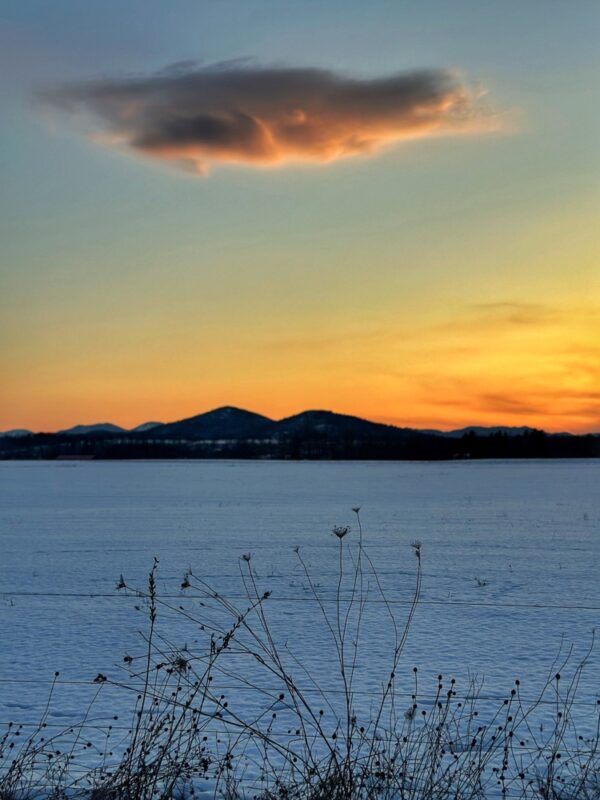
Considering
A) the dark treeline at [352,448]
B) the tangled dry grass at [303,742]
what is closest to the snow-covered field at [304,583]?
the tangled dry grass at [303,742]

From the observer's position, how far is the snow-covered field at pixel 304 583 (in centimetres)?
826

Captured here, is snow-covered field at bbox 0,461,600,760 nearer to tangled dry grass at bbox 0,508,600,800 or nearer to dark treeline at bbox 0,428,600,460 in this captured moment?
tangled dry grass at bbox 0,508,600,800

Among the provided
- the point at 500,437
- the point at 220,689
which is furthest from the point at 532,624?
the point at 500,437

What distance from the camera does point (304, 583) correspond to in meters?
13.5

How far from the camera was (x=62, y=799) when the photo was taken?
4.75 meters

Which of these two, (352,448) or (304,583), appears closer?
(304,583)

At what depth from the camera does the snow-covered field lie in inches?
325

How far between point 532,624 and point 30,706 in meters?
5.91

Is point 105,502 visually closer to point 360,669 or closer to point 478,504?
point 478,504

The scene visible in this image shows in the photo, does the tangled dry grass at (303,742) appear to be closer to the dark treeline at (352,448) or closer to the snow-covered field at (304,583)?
the snow-covered field at (304,583)

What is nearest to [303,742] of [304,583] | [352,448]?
[304,583]

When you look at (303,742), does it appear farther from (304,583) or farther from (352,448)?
(352,448)

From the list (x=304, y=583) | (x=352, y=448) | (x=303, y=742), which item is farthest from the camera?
(x=352, y=448)

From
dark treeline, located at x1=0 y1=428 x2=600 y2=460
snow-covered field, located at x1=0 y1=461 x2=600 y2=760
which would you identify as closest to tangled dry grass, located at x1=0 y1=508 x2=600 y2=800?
snow-covered field, located at x1=0 y1=461 x2=600 y2=760
